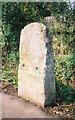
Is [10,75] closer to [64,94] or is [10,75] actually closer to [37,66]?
[64,94]

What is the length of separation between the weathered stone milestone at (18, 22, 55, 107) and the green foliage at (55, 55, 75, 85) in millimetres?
1864

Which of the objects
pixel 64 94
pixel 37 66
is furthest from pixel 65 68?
pixel 37 66


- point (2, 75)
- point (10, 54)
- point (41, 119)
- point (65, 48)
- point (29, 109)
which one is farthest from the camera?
point (10, 54)

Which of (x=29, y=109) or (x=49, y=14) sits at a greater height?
(x=49, y=14)

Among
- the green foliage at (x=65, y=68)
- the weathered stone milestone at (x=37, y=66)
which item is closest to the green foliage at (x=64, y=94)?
the weathered stone milestone at (x=37, y=66)

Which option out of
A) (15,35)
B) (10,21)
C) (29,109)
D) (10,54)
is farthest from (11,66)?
(29,109)

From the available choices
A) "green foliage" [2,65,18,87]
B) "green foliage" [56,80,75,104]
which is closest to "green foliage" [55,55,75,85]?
"green foliage" [56,80,75,104]

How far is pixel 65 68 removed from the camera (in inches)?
315

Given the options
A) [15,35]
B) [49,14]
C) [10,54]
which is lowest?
[10,54]

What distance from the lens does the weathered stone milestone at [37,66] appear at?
18.3ft

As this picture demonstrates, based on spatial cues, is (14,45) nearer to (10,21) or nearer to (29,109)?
(10,21)

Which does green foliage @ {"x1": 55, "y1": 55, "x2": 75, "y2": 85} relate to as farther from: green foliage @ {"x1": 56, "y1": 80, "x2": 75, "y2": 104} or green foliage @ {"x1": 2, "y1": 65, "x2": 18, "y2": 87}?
green foliage @ {"x1": 2, "y1": 65, "x2": 18, "y2": 87}

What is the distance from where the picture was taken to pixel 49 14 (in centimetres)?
1038

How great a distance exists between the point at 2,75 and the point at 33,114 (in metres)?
2.92
